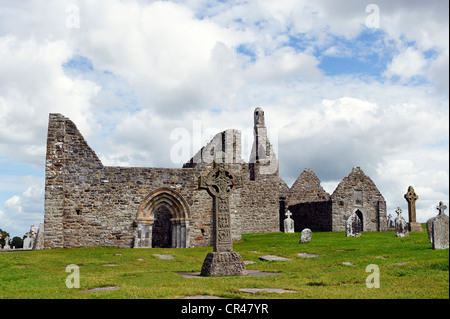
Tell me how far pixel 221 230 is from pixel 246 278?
6.39 feet

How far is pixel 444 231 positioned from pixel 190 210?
42.4 ft

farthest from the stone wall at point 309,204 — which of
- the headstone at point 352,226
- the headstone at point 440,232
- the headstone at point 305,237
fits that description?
the headstone at point 440,232

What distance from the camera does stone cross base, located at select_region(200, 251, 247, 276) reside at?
12.8 meters

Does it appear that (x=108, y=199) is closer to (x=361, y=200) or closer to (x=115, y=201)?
(x=115, y=201)

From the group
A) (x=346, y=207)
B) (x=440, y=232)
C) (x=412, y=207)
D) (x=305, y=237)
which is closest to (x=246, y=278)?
(x=440, y=232)

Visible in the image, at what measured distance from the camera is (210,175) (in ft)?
44.5

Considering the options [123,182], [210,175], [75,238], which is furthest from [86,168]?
[210,175]

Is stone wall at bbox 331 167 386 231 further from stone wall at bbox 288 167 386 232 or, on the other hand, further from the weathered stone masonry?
the weathered stone masonry

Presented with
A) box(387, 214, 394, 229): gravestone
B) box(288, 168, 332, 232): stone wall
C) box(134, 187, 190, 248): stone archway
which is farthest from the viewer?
box(387, 214, 394, 229): gravestone

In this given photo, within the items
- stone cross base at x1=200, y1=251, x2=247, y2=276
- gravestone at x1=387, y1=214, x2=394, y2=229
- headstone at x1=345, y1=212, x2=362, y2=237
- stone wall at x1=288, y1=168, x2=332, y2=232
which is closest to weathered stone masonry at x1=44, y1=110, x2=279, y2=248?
headstone at x1=345, y1=212, x2=362, y2=237

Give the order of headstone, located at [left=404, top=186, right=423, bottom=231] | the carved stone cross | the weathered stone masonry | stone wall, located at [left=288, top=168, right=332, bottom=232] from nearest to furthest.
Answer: the carved stone cross, the weathered stone masonry, headstone, located at [left=404, top=186, right=423, bottom=231], stone wall, located at [left=288, top=168, right=332, bottom=232]

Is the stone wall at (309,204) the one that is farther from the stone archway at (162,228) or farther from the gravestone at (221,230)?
the gravestone at (221,230)
